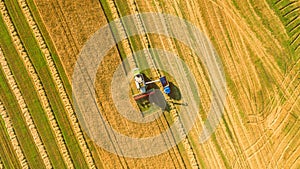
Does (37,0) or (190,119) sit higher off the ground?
(37,0)

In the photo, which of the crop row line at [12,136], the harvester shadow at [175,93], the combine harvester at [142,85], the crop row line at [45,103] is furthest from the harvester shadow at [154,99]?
the crop row line at [12,136]

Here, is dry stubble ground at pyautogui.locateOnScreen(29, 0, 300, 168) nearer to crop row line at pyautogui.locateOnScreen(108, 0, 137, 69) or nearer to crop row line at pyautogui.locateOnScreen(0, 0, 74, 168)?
crop row line at pyautogui.locateOnScreen(108, 0, 137, 69)

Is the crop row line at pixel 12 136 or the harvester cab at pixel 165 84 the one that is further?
the crop row line at pixel 12 136

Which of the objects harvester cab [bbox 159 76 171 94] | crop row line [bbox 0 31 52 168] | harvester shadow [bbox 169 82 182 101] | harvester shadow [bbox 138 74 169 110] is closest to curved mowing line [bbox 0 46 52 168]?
crop row line [bbox 0 31 52 168]

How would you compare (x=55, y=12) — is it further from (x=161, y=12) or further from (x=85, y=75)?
(x=161, y=12)

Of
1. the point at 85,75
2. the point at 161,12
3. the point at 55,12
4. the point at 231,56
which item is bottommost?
the point at 231,56

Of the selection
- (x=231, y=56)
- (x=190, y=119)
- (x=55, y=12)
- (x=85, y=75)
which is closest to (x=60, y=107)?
(x=85, y=75)

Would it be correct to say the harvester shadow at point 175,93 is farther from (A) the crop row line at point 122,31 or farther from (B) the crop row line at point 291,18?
(B) the crop row line at point 291,18
